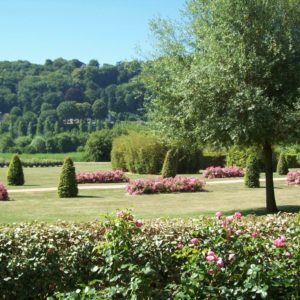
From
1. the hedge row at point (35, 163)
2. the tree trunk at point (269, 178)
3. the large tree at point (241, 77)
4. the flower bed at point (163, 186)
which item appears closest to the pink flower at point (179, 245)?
the large tree at point (241, 77)

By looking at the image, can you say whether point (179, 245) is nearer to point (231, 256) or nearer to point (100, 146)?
point (231, 256)

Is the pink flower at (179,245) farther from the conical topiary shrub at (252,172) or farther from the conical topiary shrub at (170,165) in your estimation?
the conical topiary shrub at (170,165)

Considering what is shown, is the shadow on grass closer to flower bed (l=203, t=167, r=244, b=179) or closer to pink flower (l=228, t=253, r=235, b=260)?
pink flower (l=228, t=253, r=235, b=260)

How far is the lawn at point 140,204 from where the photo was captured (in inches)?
561

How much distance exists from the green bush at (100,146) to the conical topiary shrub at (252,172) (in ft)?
96.6

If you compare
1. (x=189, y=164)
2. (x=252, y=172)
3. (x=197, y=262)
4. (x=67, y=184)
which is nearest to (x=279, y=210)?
(x=252, y=172)

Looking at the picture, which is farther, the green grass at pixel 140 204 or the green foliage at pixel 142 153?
the green foliage at pixel 142 153

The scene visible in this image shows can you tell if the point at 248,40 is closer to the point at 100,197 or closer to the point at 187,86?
the point at 187,86

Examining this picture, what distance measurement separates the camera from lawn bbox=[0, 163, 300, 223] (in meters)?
14.2

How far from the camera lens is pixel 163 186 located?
21188 mm

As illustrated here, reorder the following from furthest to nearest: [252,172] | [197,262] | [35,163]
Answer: [35,163], [252,172], [197,262]

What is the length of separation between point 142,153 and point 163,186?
12884 millimetres

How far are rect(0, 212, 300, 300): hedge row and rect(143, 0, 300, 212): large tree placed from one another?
628 cm

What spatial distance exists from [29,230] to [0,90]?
14738cm
